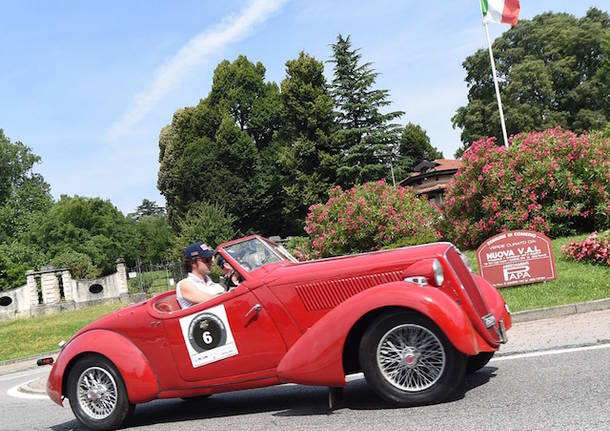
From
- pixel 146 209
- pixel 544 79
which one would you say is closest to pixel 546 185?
pixel 544 79

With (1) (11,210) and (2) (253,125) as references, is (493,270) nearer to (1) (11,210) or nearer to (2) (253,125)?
(2) (253,125)

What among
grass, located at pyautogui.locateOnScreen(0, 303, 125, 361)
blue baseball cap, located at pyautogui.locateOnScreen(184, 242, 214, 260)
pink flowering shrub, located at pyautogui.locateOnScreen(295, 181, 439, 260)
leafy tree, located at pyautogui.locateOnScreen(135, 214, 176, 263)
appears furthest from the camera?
leafy tree, located at pyautogui.locateOnScreen(135, 214, 176, 263)

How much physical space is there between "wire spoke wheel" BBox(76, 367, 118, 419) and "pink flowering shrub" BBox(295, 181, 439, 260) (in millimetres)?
14555

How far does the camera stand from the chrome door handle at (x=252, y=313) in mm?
5941

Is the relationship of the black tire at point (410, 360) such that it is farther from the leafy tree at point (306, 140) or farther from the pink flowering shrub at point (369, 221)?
the leafy tree at point (306, 140)

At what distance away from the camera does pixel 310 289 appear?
19.2 ft

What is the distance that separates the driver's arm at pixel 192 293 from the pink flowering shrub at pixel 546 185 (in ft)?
43.3

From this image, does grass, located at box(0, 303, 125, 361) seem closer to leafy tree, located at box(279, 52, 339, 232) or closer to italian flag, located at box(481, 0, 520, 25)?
italian flag, located at box(481, 0, 520, 25)

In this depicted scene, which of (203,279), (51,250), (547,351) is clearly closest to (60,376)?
(203,279)

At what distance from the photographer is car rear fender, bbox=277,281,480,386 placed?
203 inches

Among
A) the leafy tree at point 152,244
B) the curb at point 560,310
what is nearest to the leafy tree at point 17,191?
the leafy tree at point 152,244

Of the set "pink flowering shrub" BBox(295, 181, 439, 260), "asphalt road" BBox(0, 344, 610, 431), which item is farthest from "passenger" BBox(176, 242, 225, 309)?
"pink flowering shrub" BBox(295, 181, 439, 260)

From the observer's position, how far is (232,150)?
60.7 metres

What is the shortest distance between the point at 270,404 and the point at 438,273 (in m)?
2.39
